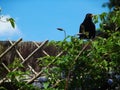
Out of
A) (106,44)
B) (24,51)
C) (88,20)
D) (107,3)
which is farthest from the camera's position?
(107,3)

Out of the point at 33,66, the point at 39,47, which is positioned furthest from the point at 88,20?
the point at 33,66

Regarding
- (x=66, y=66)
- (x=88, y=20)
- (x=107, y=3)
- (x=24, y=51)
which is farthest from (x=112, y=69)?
(x=107, y=3)

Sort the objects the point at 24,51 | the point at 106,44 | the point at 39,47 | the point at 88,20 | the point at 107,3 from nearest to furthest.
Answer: the point at 106,44, the point at 88,20, the point at 39,47, the point at 24,51, the point at 107,3

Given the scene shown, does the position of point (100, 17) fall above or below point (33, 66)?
above

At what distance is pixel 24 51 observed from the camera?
28.3ft

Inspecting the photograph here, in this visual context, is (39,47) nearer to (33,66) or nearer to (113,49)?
(33,66)

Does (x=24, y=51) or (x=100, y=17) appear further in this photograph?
(x=24, y=51)

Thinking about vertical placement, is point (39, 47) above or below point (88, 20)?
below

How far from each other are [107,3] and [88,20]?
8517 millimetres

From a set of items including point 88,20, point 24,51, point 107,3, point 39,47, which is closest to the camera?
point 88,20

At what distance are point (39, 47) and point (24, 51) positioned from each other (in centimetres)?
88

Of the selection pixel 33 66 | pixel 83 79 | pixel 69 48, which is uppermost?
pixel 69 48

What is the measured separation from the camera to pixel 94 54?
3975 millimetres

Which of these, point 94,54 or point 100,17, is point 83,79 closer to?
point 94,54
